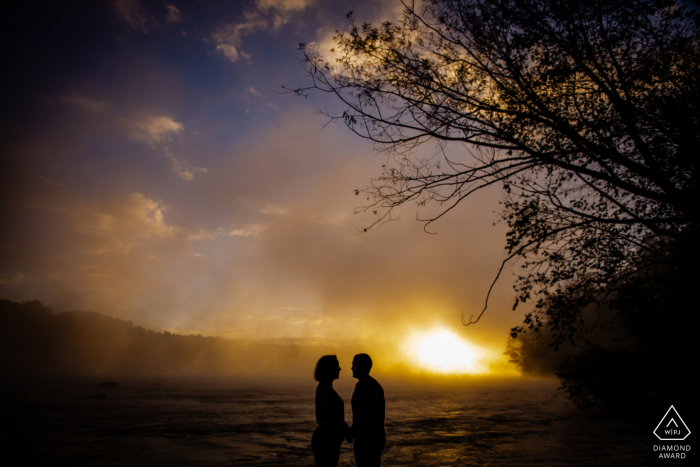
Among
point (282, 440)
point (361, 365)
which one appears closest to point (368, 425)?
point (361, 365)

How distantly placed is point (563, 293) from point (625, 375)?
13.7 m

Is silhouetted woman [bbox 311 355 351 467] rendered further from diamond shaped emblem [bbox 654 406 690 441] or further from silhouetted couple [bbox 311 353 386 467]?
diamond shaped emblem [bbox 654 406 690 441]

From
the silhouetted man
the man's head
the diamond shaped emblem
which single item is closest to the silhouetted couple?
the silhouetted man

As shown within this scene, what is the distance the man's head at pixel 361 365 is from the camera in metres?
4.63

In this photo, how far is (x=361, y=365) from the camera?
15.3ft

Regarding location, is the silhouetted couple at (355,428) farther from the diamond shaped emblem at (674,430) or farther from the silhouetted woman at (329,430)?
the diamond shaped emblem at (674,430)

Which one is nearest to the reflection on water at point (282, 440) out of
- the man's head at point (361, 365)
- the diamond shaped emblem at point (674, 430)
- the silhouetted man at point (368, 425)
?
the diamond shaped emblem at point (674, 430)

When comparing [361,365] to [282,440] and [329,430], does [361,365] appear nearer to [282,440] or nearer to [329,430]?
[329,430]

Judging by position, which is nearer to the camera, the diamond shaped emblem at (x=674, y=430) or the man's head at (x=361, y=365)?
the man's head at (x=361, y=365)

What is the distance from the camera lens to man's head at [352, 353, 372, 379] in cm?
463

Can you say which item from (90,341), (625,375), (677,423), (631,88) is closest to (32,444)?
(631,88)

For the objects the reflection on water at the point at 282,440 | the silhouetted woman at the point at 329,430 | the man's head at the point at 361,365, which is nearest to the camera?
the silhouetted woman at the point at 329,430

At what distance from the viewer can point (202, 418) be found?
1902 centimetres

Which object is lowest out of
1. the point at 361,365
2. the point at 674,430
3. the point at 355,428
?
the point at 674,430
